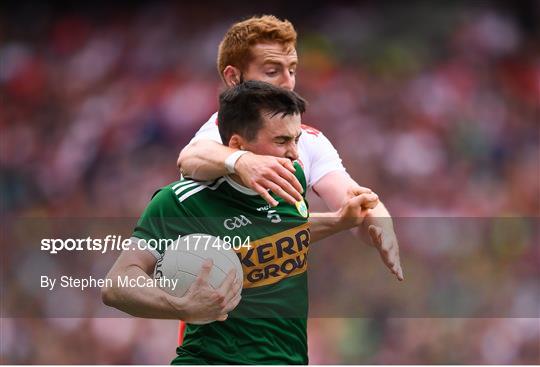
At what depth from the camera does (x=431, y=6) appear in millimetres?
9203

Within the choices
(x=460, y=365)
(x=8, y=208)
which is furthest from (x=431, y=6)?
(x=8, y=208)

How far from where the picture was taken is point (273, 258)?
12.2 feet

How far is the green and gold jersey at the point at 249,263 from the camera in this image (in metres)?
3.58

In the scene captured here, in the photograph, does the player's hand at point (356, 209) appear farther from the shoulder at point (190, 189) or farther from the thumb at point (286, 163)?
the shoulder at point (190, 189)

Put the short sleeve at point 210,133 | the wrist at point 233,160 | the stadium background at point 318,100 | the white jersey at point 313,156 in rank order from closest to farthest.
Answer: the wrist at point 233,160 < the short sleeve at point 210,133 < the white jersey at point 313,156 < the stadium background at point 318,100

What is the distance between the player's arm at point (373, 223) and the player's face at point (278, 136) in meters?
0.33

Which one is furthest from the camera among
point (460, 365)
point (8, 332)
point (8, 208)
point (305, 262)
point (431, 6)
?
point (431, 6)

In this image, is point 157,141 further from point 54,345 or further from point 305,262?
point 305,262

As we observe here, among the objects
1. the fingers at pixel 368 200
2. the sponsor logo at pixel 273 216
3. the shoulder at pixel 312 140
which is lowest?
the sponsor logo at pixel 273 216

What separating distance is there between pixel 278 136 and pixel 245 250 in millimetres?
476

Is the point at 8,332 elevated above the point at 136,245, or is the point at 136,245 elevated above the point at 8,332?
the point at 136,245

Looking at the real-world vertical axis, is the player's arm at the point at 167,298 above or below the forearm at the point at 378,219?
below

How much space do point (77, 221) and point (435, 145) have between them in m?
3.37

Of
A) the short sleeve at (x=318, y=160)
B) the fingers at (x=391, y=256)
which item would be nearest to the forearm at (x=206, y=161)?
the short sleeve at (x=318, y=160)
